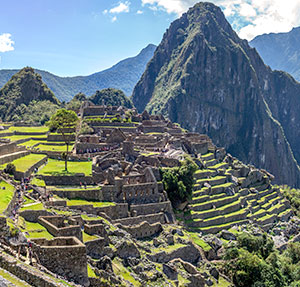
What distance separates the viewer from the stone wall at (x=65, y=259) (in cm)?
1872

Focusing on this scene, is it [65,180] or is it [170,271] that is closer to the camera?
[170,271]

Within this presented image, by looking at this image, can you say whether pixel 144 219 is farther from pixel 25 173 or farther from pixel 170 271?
pixel 25 173

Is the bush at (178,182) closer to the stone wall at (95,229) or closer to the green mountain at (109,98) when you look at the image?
the stone wall at (95,229)

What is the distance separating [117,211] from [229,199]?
2281 cm

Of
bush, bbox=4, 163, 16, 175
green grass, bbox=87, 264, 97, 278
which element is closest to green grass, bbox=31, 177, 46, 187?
bush, bbox=4, 163, 16, 175

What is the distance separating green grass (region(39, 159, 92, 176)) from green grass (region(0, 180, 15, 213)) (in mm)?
8226

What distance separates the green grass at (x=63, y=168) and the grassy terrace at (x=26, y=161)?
1204mm

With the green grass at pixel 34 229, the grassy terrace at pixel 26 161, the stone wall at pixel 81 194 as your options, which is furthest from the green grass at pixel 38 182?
the green grass at pixel 34 229

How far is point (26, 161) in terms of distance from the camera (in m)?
41.6

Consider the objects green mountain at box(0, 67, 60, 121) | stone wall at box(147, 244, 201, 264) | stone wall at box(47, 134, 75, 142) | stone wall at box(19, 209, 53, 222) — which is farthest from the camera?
green mountain at box(0, 67, 60, 121)

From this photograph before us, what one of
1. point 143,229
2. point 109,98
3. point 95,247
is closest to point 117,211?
point 143,229

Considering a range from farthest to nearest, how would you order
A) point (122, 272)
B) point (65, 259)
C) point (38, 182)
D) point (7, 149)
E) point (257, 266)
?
point (7, 149), point (257, 266), point (38, 182), point (122, 272), point (65, 259)

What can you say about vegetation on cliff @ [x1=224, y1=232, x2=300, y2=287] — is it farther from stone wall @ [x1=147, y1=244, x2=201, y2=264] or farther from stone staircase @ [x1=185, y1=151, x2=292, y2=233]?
stone staircase @ [x1=185, y1=151, x2=292, y2=233]

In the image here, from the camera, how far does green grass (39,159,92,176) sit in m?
39.7
